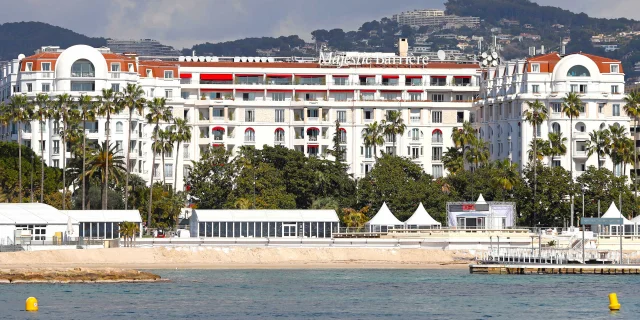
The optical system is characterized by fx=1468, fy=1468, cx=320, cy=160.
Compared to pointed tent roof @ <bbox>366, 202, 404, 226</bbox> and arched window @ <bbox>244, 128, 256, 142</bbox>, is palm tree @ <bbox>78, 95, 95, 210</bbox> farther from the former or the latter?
arched window @ <bbox>244, 128, 256, 142</bbox>

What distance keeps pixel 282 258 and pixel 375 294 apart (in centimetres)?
2569

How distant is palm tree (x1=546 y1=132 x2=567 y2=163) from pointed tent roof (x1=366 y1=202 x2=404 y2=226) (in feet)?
93.7

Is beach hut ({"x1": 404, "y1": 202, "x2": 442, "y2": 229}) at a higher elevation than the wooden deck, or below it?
higher

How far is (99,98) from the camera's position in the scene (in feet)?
525

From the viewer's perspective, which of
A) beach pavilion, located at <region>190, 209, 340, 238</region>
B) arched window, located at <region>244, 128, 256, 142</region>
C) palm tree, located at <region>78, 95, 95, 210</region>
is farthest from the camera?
arched window, located at <region>244, 128, 256, 142</region>

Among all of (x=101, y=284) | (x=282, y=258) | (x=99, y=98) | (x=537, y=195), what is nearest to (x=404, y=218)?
(x=537, y=195)

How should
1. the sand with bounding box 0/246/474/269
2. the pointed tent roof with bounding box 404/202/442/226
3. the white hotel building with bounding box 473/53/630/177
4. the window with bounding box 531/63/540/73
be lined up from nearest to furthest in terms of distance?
the sand with bounding box 0/246/474/269, the pointed tent roof with bounding box 404/202/442/226, the white hotel building with bounding box 473/53/630/177, the window with bounding box 531/63/540/73

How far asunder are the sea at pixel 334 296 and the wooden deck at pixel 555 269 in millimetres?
1210

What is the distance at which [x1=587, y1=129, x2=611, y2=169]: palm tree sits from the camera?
520ft

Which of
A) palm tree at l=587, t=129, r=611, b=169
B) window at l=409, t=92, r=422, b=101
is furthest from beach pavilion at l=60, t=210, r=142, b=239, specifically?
window at l=409, t=92, r=422, b=101

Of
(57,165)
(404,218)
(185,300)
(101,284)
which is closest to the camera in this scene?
(185,300)

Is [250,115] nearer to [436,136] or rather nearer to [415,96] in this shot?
[415,96]

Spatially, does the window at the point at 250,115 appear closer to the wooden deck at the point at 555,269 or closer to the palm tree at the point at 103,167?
the palm tree at the point at 103,167

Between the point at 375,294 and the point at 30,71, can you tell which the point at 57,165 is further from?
the point at 375,294
